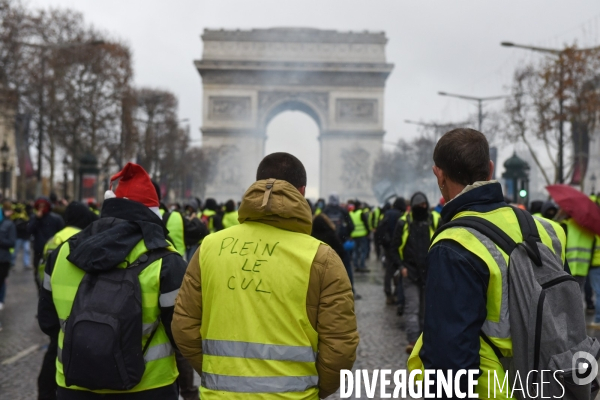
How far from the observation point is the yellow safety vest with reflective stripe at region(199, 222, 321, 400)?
102 inches

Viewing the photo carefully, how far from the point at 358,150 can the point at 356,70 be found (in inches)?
179

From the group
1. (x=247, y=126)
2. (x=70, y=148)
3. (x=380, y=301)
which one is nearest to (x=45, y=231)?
(x=380, y=301)

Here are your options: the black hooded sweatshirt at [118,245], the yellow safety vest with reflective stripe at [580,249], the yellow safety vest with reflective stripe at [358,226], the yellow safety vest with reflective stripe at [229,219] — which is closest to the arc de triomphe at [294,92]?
the yellow safety vest with reflective stripe at [358,226]

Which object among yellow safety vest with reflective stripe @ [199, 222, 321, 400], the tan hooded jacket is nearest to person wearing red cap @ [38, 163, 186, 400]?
the tan hooded jacket

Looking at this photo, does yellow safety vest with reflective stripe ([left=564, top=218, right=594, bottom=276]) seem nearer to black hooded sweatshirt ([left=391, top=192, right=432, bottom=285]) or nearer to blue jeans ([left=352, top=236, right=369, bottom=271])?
black hooded sweatshirt ([left=391, top=192, right=432, bottom=285])

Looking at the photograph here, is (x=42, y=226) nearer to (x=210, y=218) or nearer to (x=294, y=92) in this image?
(x=210, y=218)

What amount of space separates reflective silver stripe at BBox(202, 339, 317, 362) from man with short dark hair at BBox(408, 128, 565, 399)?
13.7 inches

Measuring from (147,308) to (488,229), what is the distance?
4.74 ft

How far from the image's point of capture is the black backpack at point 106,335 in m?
3.01

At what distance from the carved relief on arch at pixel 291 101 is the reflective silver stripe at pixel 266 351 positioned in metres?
44.1

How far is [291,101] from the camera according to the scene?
1885 inches

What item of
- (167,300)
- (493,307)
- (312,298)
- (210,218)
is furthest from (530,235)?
(210,218)

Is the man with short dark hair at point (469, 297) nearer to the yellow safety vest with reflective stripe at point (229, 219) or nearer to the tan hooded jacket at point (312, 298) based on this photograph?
the tan hooded jacket at point (312, 298)

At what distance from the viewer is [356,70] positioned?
46062 mm
